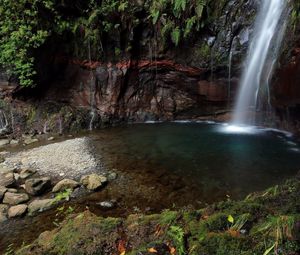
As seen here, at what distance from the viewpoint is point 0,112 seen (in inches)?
532

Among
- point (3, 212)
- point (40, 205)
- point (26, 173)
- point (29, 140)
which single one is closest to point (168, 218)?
point (40, 205)

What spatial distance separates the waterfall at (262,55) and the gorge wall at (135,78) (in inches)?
17.8

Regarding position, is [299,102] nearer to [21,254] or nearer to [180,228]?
[180,228]

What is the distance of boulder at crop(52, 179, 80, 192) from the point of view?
7.51m

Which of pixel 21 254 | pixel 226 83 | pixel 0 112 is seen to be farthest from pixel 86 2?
pixel 21 254

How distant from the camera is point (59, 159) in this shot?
975 centimetres

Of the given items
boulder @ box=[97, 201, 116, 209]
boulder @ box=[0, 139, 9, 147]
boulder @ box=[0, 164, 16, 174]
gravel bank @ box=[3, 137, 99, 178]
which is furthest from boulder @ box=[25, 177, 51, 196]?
boulder @ box=[0, 139, 9, 147]

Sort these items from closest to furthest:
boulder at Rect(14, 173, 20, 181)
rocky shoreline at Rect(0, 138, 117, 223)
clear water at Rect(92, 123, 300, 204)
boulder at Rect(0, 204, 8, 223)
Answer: boulder at Rect(0, 204, 8, 223) → rocky shoreline at Rect(0, 138, 117, 223) → clear water at Rect(92, 123, 300, 204) → boulder at Rect(14, 173, 20, 181)

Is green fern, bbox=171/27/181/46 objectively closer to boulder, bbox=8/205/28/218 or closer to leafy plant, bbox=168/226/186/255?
boulder, bbox=8/205/28/218

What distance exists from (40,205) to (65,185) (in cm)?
94

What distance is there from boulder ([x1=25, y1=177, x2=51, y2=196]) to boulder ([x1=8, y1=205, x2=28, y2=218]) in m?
0.80

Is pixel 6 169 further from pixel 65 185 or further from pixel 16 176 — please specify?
pixel 65 185

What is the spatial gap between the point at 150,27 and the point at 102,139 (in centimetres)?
631

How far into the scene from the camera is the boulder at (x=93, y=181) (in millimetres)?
7552
